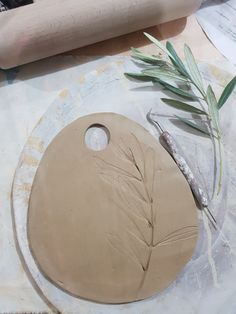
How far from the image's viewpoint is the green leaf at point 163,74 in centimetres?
87

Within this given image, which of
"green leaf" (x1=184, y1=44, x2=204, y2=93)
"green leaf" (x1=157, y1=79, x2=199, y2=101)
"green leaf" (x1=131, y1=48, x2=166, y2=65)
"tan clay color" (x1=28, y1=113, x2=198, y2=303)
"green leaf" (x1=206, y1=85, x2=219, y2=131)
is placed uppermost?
"green leaf" (x1=131, y1=48, x2=166, y2=65)

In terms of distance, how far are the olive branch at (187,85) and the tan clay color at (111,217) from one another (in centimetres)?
11

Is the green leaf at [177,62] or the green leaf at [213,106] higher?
the green leaf at [177,62]

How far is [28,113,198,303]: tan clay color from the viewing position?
28.0 inches

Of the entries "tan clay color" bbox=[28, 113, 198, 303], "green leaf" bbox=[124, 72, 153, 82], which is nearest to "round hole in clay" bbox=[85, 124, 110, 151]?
"tan clay color" bbox=[28, 113, 198, 303]

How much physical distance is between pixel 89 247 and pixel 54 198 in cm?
10

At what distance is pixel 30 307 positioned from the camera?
2.35 feet

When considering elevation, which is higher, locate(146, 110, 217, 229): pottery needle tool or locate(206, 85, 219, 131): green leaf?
locate(206, 85, 219, 131): green leaf

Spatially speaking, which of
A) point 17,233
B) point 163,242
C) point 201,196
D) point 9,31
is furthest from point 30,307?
point 9,31

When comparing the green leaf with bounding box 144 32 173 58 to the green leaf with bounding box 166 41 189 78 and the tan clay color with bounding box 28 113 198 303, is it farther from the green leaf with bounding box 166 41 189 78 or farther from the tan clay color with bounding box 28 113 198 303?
the tan clay color with bounding box 28 113 198 303

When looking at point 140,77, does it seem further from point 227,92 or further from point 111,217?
point 111,217

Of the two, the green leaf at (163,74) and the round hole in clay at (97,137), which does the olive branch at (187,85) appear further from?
the round hole in clay at (97,137)

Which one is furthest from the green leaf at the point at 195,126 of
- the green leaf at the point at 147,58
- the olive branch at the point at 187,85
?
the green leaf at the point at 147,58

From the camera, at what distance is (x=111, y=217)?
74cm
